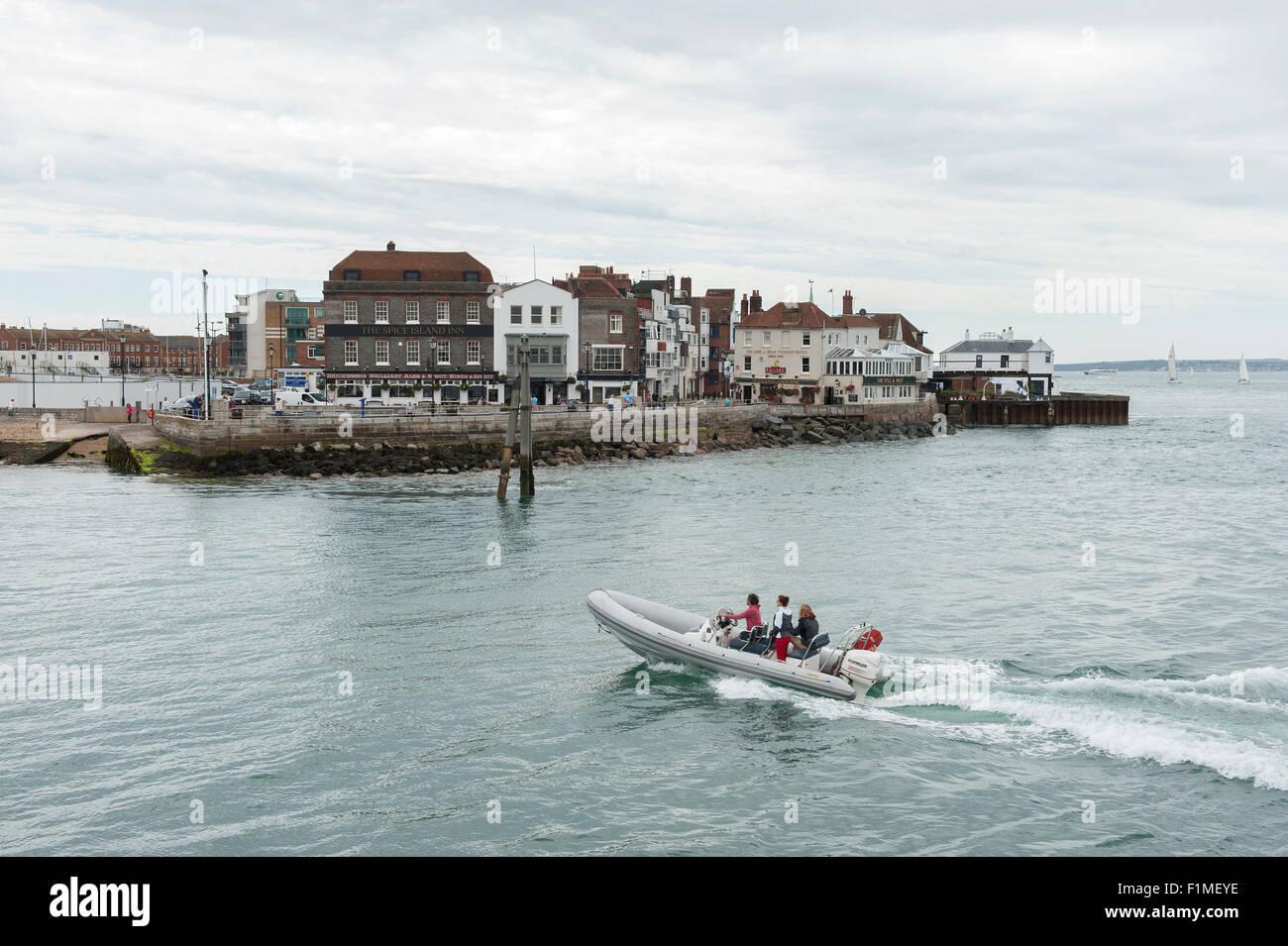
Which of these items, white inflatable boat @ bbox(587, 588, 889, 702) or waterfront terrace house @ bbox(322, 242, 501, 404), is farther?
waterfront terrace house @ bbox(322, 242, 501, 404)

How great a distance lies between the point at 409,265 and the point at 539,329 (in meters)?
11.8

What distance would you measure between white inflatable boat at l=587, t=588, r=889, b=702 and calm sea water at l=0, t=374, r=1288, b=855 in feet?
1.36

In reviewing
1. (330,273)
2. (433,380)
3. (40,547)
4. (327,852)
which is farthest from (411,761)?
(330,273)

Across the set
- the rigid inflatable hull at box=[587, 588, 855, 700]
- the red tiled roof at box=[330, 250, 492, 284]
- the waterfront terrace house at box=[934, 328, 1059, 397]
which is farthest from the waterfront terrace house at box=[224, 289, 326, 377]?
the rigid inflatable hull at box=[587, 588, 855, 700]

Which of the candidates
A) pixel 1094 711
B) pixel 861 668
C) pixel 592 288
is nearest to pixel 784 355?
pixel 592 288

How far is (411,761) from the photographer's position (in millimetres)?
17734

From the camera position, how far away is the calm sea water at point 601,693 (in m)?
15.7

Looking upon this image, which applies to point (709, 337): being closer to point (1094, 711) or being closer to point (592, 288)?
point (592, 288)

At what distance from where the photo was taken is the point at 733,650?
21.6 meters

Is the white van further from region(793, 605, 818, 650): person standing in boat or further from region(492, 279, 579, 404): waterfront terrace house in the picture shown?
region(793, 605, 818, 650): person standing in boat

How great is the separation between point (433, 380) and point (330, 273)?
12676 mm

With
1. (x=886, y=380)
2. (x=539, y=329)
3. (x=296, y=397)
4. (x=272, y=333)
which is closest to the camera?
(x=296, y=397)

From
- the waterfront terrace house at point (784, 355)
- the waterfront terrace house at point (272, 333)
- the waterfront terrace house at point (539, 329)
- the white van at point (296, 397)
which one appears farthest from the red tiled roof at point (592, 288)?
the waterfront terrace house at point (272, 333)

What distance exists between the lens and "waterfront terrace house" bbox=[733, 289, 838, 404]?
4183 inches
